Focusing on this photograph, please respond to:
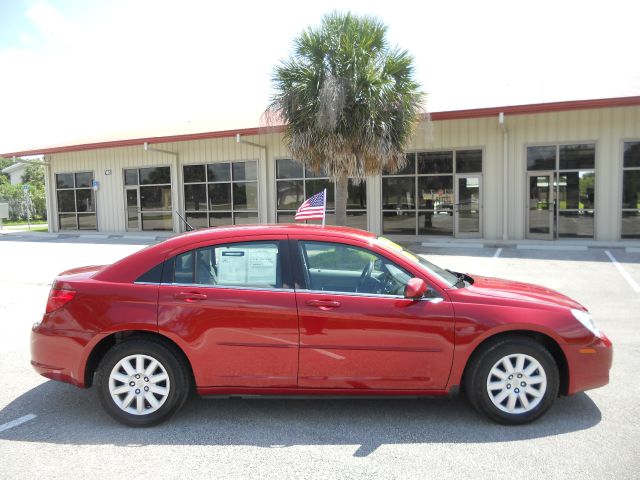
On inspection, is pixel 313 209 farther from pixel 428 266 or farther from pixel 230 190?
pixel 230 190

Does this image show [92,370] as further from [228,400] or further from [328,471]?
[328,471]

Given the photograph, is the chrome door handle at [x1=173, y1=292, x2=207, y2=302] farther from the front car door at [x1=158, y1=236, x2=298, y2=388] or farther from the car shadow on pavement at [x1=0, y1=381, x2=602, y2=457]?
the car shadow on pavement at [x1=0, y1=381, x2=602, y2=457]

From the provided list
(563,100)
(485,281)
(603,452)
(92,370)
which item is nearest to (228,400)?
(92,370)

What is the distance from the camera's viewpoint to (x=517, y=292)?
4113 millimetres

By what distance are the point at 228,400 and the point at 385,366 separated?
145cm

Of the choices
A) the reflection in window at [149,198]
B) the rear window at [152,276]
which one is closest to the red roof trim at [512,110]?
the reflection in window at [149,198]

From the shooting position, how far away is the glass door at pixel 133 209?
23.1 meters

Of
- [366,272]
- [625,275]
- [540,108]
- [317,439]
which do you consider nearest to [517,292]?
[366,272]

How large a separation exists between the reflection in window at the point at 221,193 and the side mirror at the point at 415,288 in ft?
56.2

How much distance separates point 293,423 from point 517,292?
2023 millimetres

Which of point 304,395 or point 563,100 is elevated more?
point 563,100

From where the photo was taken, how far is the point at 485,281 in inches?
176

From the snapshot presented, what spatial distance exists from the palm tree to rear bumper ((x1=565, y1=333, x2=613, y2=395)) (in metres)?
9.70

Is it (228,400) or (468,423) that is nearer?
(468,423)
